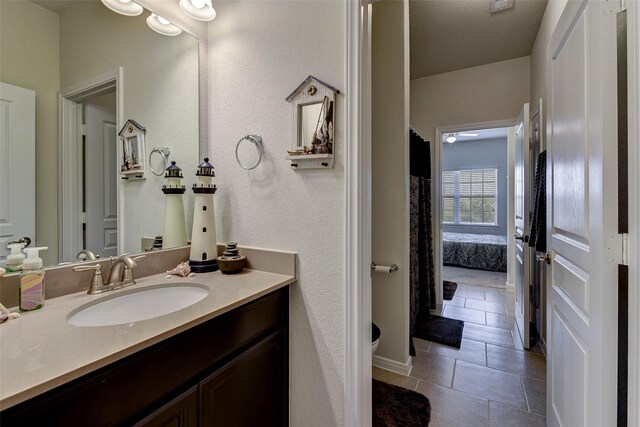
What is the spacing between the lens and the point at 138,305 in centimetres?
114

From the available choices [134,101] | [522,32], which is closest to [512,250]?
[522,32]

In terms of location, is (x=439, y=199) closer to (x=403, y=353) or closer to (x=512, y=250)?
(x=512, y=250)

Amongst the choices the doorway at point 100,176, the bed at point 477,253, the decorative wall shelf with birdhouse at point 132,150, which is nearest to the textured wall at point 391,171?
the decorative wall shelf with birdhouse at point 132,150

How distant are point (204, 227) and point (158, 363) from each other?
2.37 feet

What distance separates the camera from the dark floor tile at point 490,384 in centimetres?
180

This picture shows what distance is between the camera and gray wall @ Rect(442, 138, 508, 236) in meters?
6.46

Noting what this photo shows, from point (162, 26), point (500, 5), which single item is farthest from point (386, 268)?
point (500, 5)

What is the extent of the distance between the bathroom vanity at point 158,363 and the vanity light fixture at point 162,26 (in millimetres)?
1202

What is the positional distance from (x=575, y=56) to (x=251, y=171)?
147 cm

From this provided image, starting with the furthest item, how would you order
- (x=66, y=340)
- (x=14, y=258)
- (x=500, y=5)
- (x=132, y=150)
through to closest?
(x=500, y=5)
(x=132, y=150)
(x=14, y=258)
(x=66, y=340)

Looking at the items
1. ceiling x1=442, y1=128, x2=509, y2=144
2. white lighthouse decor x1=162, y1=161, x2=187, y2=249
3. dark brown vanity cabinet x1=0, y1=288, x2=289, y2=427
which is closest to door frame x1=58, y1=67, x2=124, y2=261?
white lighthouse decor x1=162, y1=161, x2=187, y2=249

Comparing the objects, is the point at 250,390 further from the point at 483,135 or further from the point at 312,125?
the point at 483,135

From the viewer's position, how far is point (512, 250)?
163 inches

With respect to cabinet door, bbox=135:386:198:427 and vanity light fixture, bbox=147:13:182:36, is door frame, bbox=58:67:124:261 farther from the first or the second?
cabinet door, bbox=135:386:198:427
